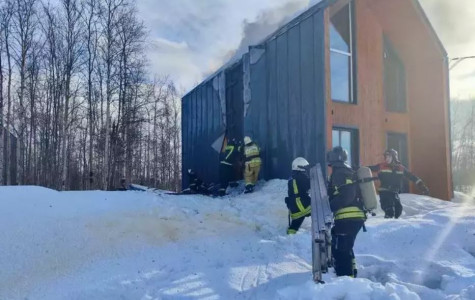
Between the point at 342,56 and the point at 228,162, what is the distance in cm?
510

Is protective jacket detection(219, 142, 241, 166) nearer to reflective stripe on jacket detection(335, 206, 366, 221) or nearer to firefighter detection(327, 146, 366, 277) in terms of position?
firefighter detection(327, 146, 366, 277)

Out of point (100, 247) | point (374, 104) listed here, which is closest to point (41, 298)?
point (100, 247)

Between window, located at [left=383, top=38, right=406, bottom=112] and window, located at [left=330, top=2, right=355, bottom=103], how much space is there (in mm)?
2690

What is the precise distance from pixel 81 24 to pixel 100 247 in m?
18.9

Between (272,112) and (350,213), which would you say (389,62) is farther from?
(350,213)

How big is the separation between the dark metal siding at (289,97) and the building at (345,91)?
3cm

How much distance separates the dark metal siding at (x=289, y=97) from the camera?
10781mm

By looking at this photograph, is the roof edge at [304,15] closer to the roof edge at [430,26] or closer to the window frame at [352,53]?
the window frame at [352,53]

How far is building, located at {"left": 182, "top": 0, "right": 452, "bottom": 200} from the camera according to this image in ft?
36.3

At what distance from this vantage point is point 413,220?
26.1ft

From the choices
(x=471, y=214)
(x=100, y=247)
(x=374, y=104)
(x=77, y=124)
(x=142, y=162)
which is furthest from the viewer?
(x=142, y=162)

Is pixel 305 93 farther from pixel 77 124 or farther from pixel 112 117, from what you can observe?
pixel 77 124

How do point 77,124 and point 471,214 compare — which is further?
point 77,124

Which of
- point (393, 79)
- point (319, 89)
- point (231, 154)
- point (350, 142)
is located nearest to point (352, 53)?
point (319, 89)
